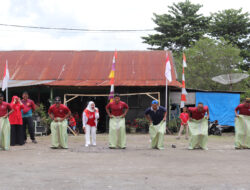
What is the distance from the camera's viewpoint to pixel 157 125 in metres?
10.9

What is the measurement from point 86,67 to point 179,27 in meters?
16.2

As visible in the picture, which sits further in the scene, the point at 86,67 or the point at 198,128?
the point at 86,67

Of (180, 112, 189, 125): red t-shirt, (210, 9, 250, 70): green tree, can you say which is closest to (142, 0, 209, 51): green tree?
(210, 9, 250, 70): green tree

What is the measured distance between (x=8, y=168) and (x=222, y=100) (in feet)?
47.4

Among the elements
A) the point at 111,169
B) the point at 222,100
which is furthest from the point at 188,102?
the point at 111,169

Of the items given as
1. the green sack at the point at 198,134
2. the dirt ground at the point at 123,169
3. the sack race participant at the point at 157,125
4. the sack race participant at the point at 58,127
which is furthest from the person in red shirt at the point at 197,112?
the sack race participant at the point at 58,127

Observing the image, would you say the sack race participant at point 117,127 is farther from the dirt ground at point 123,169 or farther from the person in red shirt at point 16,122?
the person in red shirt at point 16,122

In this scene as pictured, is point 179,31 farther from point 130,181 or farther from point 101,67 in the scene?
point 130,181

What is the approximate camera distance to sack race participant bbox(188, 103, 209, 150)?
11.0 metres

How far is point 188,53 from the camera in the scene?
89.3ft

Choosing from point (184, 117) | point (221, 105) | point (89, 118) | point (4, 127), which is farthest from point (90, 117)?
point (221, 105)

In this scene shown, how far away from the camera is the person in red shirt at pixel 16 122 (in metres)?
11.9

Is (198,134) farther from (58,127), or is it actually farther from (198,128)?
(58,127)

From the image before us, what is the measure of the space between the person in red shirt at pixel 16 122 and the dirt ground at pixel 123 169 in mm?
1725
